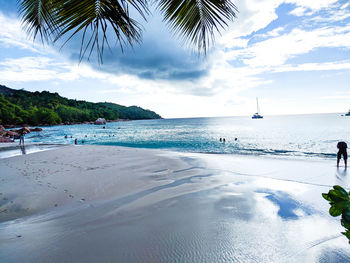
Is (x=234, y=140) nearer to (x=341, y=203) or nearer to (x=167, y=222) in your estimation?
(x=167, y=222)

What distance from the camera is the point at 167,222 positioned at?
10.4 ft

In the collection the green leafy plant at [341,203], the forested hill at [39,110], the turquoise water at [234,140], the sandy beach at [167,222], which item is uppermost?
the forested hill at [39,110]

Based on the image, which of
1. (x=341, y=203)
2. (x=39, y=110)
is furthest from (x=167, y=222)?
(x=39, y=110)

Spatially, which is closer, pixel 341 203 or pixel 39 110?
pixel 341 203

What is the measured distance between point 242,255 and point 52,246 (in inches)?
106

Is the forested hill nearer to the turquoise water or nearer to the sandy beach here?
the turquoise water

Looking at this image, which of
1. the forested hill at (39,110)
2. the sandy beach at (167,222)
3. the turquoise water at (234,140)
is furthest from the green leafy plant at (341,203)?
the forested hill at (39,110)

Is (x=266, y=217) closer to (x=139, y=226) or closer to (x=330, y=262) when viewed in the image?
(x=330, y=262)

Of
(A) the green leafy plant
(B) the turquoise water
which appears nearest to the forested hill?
(B) the turquoise water

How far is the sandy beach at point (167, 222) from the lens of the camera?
234 cm

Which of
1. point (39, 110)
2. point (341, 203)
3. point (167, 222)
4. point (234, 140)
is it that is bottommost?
point (234, 140)

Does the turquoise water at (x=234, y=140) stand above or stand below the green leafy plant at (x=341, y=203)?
below

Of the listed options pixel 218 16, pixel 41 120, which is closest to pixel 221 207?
pixel 218 16

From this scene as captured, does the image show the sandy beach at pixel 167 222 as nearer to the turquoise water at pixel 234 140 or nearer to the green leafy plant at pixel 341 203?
the green leafy plant at pixel 341 203
